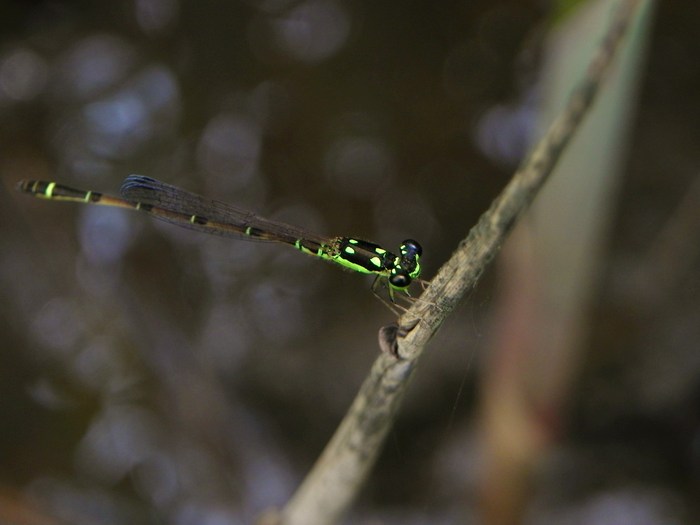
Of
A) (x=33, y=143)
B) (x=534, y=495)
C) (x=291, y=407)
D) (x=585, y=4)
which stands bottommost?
(x=534, y=495)

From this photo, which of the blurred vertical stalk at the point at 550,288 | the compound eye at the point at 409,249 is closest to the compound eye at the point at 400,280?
the compound eye at the point at 409,249

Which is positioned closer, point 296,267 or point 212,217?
point 212,217

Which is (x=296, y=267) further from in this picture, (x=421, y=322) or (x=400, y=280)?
(x=421, y=322)

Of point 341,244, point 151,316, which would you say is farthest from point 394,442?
point 151,316

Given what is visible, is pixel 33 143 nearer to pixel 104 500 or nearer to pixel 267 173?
pixel 267 173

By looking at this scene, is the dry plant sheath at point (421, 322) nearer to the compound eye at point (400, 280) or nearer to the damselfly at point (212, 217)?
the compound eye at point (400, 280)

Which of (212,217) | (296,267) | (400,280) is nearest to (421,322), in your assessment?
(400,280)
